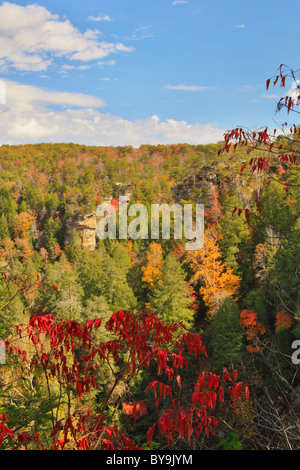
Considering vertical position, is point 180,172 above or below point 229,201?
above

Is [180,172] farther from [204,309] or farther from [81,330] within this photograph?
[81,330]

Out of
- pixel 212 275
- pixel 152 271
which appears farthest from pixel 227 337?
pixel 152 271

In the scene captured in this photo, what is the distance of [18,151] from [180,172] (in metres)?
58.2

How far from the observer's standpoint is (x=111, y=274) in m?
22.0

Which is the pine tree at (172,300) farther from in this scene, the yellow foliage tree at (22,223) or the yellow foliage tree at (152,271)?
the yellow foliage tree at (22,223)

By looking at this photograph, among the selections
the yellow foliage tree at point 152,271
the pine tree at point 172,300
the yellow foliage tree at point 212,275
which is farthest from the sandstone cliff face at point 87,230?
the pine tree at point 172,300

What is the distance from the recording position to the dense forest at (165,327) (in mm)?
3102

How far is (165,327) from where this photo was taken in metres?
3.22

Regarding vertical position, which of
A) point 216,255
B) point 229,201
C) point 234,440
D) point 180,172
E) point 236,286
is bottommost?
point 234,440

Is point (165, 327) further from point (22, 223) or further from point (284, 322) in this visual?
point (22, 223)

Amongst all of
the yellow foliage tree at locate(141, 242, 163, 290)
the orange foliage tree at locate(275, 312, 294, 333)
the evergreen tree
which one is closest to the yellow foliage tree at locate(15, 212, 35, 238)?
the yellow foliage tree at locate(141, 242, 163, 290)

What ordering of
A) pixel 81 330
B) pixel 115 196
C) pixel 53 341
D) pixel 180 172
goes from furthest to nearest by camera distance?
pixel 115 196, pixel 180 172, pixel 53 341, pixel 81 330
